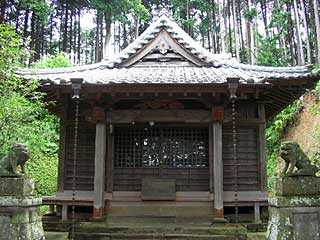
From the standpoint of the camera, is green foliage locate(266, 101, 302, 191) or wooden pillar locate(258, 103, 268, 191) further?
green foliage locate(266, 101, 302, 191)

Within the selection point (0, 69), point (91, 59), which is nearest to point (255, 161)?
point (0, 69)

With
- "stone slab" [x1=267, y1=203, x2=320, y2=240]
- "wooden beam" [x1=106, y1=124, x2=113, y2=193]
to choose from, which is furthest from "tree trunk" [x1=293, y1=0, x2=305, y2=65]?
"stone slab" [x1=267, y1=203, x2=320, y2=240]

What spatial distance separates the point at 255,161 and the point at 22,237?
19.2ft

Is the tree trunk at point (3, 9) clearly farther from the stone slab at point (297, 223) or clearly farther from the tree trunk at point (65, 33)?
the stone slab at point (297, 223)

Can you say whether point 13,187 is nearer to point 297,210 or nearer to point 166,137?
point 166,137

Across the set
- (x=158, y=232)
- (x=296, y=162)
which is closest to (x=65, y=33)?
(x=158, y=232)

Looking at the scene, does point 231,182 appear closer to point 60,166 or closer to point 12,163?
point 60,166

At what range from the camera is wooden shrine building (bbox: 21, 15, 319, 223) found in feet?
27.9

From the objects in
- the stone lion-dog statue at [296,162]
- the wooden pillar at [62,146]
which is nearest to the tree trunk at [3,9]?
the wooden pillar at [62,146]

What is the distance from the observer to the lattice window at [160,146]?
933 centimetres

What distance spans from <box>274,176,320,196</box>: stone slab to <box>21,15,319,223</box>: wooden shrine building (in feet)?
8.41

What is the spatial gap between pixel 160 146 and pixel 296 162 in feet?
13.4

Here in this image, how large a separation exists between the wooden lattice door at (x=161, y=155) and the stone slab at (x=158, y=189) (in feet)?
0.70

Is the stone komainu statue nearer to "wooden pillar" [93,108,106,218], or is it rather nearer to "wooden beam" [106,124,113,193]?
"wooden pillar" [93,108,106,218]
